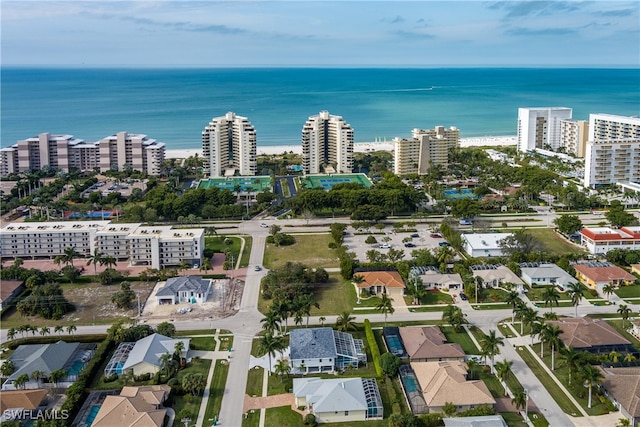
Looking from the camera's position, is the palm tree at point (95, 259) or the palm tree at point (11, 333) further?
the palm tree at point (95, 259)

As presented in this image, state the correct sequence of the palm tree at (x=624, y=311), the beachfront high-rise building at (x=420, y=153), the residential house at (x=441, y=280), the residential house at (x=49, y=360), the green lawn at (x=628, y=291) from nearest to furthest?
the residential house at (x=49, y=360), the palm tree at (x=624, y=311), the green lawn at (x=628, y=291), the residential house at (x=441, y=280), the beachfront high-rise building at (x=420, y=153)

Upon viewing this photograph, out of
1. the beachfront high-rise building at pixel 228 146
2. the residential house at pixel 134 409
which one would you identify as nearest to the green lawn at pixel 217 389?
the residential house at pixel 134 409

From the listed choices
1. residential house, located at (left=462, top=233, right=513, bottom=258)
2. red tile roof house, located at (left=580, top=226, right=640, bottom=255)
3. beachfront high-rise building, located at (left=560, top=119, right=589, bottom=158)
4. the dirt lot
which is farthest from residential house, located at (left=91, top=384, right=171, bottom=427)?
beachfront high-rise building, located at (left=560, top=119, right=589, bottom=158)

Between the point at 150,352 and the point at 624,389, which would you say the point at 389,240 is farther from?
the point at 624,389

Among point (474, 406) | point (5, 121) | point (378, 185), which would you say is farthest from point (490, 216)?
point (5, 121)

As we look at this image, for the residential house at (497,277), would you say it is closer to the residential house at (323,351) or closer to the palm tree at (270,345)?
the residential house at (323,351)

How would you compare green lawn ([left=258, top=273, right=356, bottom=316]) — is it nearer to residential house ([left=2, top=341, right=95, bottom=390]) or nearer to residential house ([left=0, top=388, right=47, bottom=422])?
residential house ([left=2, top=341, right=95, bottom=390])

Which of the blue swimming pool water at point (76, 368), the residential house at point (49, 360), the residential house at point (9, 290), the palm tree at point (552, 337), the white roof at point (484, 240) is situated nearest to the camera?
the residential house at point (49, 360)
